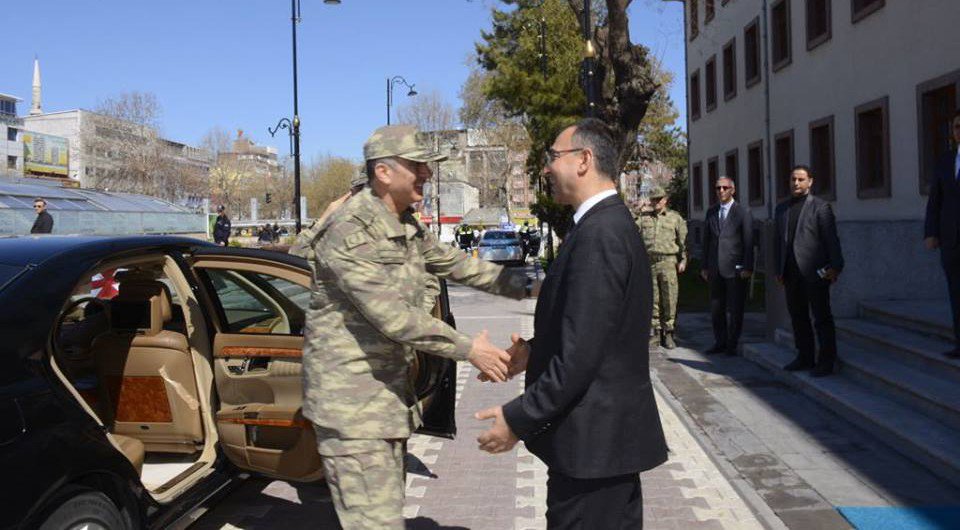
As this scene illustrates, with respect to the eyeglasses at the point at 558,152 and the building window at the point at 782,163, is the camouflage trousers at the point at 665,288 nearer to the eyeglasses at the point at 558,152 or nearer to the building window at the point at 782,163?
the eyeglasses at the point at 558,152

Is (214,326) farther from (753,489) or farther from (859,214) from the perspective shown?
(859,214)

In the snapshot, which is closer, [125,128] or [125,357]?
[125,357]

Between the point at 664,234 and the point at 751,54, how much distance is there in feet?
54.7

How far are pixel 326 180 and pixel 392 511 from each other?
100 metres

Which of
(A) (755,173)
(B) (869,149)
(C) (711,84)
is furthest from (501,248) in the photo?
(B) (869,149)

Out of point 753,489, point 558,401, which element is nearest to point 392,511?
point 558,401

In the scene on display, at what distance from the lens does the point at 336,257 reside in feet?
10.8

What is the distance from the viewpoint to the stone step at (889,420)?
589 centimetres

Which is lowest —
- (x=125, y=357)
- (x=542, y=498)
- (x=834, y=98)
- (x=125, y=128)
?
(x=542, y=498)

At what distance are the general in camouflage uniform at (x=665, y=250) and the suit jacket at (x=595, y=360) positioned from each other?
8.64 meters

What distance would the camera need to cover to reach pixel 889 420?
22.4 ft

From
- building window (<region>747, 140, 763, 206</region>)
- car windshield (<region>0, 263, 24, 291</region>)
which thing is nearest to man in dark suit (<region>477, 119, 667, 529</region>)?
car windshield (<region>0, 263, 24, 291</region>)

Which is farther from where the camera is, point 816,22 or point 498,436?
point 816,22

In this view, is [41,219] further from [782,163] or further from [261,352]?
[782,163]
